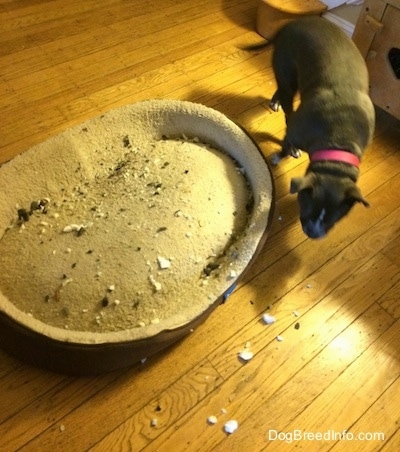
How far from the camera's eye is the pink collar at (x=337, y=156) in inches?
51.9

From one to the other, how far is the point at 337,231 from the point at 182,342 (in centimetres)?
72

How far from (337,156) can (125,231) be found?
Result: 689mm

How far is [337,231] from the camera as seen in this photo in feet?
5.29

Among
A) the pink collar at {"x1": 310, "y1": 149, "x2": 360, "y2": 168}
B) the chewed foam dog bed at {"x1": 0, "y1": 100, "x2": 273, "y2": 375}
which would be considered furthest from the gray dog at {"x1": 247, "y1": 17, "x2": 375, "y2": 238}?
the chewed foam dog bed at {"x1": 0, "y1": 100, "x2": 273, "y2": 375}

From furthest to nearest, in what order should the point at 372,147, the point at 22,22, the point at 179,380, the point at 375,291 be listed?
1. the point at 22,22
2. the point at 372,147
3. the point at 375,291
4. the point at 179,380

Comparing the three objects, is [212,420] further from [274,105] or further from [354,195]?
[274,105]

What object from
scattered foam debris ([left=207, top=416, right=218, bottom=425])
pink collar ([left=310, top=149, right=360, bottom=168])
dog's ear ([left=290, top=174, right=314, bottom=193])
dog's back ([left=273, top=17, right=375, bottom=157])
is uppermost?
dog's back ([left=273, top=17, right=375, bottom=157])

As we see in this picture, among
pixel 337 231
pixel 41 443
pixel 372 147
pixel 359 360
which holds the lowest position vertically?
pixel 41 443

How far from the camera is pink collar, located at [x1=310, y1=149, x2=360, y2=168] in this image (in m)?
1.32

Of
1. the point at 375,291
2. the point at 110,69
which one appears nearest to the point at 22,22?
the point at 110,69

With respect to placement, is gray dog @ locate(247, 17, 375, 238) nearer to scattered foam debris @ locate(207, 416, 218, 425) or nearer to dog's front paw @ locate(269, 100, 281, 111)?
dog's front paw @ locate(269, 100, 281, 111)

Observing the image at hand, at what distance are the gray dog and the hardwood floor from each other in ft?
0.77

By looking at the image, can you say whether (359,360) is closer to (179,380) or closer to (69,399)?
(179,380)

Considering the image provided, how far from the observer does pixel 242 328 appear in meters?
1.35
